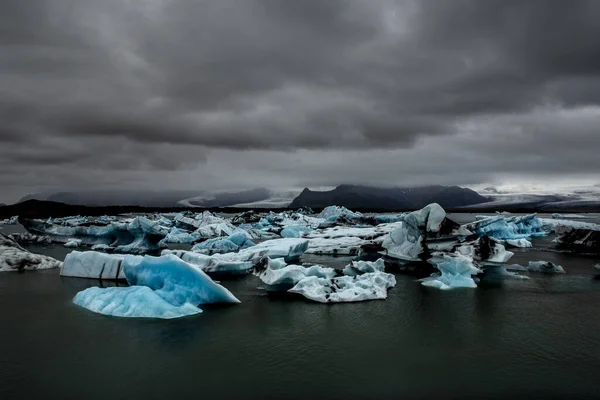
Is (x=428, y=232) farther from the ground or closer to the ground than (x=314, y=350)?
farther from the ground

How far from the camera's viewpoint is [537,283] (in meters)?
14.3

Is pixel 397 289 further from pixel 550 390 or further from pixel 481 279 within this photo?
pixel 550 390

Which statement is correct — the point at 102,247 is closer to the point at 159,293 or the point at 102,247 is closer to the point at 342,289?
the point at 159,293

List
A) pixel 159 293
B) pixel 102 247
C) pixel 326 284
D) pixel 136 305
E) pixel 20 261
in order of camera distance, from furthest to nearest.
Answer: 1. pixel 102 247
2. pixel 20 261
3. pixel 326 284
4. pixel 159 293
5. pixel 136 305

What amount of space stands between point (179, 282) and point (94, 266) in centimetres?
597

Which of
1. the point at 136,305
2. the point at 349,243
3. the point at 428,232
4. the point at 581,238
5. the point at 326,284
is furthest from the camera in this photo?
the point at 581,238

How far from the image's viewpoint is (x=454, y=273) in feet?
48.6

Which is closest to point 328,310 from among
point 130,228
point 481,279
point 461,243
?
point 481,279

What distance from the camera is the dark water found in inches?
252

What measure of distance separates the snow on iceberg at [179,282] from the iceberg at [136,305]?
0.40 metres

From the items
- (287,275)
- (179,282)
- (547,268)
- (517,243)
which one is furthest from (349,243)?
(179,282)

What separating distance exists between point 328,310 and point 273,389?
4.60 m

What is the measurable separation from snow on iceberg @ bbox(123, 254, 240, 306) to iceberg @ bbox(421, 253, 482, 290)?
269 inches

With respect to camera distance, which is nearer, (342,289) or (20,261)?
(342,289)
